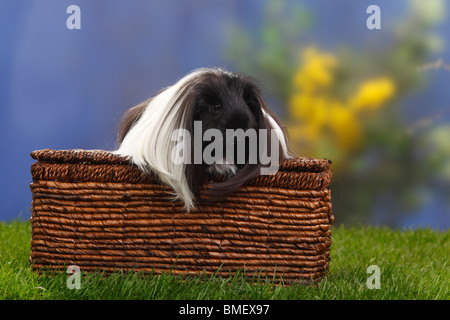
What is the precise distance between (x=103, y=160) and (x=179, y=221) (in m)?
0.41

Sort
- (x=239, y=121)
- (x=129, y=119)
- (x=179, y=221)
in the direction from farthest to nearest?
1. (x=129, y=119)
2. (x=179, y=221)
3. (x=239, y=121)

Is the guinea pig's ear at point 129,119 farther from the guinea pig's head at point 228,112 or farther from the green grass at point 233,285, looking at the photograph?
the green grass at point 233,285

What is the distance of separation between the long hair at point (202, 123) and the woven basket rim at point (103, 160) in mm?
46

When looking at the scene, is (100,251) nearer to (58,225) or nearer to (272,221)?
(58,225)

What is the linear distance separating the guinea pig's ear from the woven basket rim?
35 cm

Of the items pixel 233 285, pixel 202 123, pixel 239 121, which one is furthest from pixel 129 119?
pixel 233 285

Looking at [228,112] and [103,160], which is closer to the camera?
[228,112]

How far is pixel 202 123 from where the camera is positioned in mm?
2428

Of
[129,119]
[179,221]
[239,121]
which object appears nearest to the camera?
[239,121]

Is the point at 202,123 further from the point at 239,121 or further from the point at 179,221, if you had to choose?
the point at 179,221

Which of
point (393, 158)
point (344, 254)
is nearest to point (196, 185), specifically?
point (344, 254)

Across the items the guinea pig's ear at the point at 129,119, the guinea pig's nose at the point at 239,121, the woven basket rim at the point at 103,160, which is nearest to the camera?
the guinea pig's nose at the point at 239,121

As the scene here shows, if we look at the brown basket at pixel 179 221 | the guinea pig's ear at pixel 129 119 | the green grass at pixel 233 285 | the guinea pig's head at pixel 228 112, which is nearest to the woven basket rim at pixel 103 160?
the brown basket at pixel 179 221

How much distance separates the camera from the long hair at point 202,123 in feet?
7.88
